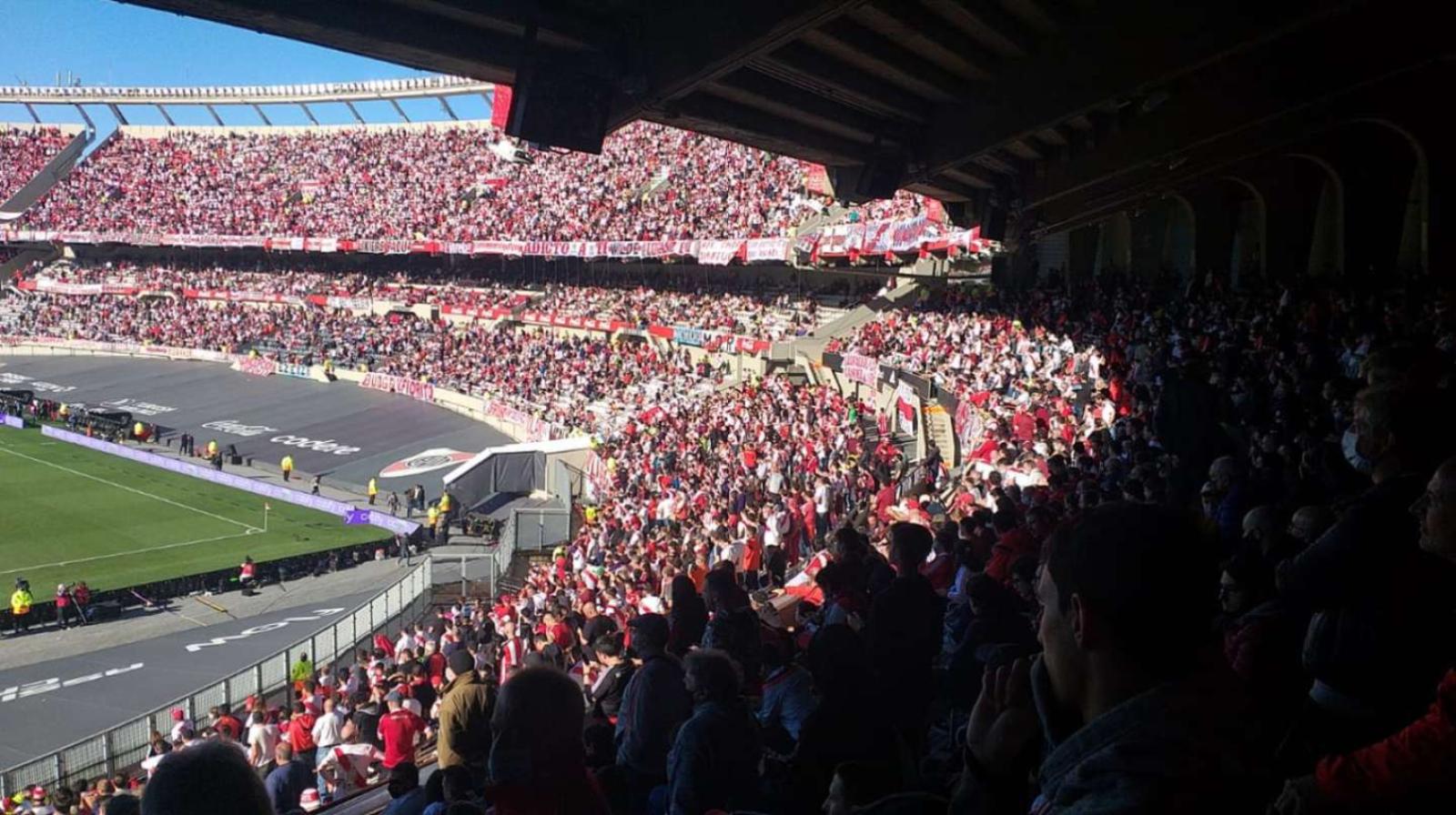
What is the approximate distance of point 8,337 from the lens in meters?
53.8

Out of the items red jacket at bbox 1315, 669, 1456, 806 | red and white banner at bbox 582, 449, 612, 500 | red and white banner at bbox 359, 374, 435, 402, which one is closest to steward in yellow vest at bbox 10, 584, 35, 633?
red and white banner at bbox 582, 449, 612, 500

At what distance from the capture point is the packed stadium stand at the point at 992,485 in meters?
1.84

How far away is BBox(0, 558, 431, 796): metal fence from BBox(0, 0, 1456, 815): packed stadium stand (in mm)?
160

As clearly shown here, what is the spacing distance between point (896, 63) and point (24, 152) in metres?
77.6

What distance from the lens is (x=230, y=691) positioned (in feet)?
43.1

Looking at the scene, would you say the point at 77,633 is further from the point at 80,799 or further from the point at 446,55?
the point at 446,55

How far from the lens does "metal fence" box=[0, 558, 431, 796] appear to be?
1108 cm

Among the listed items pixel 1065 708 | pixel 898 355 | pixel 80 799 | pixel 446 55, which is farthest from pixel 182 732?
pixel 898 355

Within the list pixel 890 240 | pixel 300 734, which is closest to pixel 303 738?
pixel 300 734

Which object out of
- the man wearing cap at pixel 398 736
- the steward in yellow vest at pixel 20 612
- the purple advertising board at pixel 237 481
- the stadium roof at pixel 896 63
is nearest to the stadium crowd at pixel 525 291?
the purple advertising board at pixel 237 481

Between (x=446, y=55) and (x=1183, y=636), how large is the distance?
17.7 feet

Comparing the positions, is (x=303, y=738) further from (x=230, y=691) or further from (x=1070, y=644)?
(x=1070, y=644)

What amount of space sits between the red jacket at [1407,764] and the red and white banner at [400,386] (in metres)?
40.0

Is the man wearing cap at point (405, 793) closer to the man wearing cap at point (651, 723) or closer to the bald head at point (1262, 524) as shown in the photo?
the man wearing cap at point (651, 723)
